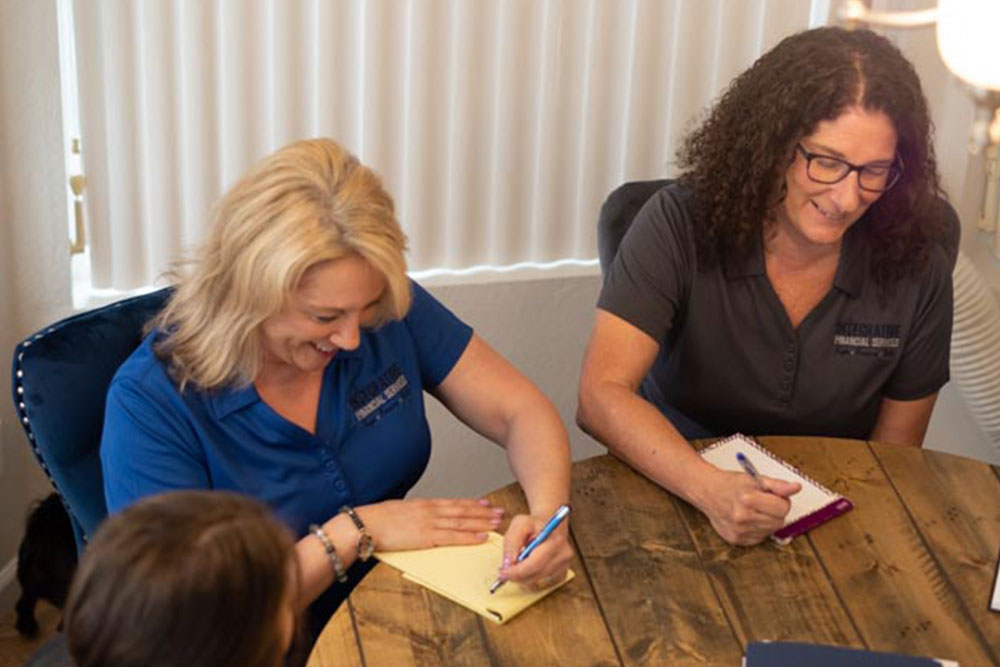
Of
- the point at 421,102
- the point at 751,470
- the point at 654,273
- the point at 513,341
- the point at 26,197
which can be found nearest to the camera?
the point at 751,470

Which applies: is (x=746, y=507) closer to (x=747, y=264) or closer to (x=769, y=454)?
(x=769, y=454)

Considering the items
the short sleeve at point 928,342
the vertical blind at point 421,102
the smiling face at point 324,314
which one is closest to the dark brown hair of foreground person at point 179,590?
the smiling face at point 324,314

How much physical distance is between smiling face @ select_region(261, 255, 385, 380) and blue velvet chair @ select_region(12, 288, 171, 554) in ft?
0.86

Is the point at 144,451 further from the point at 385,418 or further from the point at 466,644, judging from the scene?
the point at 466,644

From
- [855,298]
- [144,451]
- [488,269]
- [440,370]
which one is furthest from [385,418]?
[488,269]

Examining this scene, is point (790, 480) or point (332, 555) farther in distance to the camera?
point (790, 480)

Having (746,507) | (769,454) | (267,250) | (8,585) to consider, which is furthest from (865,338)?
(8,585)

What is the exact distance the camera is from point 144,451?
1.98 metres

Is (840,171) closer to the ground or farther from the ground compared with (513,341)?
farther from the ground

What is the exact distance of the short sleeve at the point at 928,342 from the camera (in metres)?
2.56

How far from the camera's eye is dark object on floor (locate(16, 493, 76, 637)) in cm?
286

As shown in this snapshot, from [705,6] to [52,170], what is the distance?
146 cm

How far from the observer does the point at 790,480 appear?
7.33 ft

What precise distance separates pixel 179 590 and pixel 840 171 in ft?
4.91
